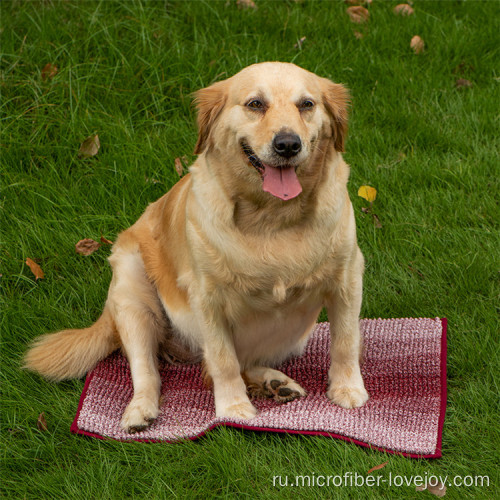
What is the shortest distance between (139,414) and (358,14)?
3.51 m

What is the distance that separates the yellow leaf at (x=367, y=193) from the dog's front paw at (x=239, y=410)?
5.19ft

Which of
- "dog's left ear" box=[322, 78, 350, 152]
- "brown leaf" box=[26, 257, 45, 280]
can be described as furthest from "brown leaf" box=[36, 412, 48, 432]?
"dog's left ear" box=[322, 78, 350, 152]

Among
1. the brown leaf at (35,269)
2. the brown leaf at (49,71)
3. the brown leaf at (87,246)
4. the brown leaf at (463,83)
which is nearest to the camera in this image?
the brown leaf at (35,269)

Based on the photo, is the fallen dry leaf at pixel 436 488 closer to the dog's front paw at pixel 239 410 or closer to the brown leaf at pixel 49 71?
the dog's front paw at pixel 239 410

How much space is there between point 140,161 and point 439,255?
5.70 feet

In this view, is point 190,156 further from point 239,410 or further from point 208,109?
point 239,410

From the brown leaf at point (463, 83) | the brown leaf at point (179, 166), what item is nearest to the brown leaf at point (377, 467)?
the brown leaf at point (179, 166)

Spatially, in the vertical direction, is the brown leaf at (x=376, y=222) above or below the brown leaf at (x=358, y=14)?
below

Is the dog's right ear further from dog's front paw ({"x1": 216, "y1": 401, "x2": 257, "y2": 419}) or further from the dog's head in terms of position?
dog's front paw ({"x1": 216, "y1": 401, "x2": 257, "y2": 419})

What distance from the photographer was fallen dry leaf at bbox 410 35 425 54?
5.21 m

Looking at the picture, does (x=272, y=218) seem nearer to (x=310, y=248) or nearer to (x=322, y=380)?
(x=310, y=248)

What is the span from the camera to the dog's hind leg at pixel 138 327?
307cm

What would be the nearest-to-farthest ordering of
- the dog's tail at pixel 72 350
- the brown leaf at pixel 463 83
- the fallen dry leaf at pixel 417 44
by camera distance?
1. the dog's tail at pixel 72 350
2. the brown leaf at pixel 463 83
3. the fallen dry leaf at pixel 417 44

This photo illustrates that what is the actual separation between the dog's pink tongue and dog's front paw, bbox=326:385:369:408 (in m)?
0.85
